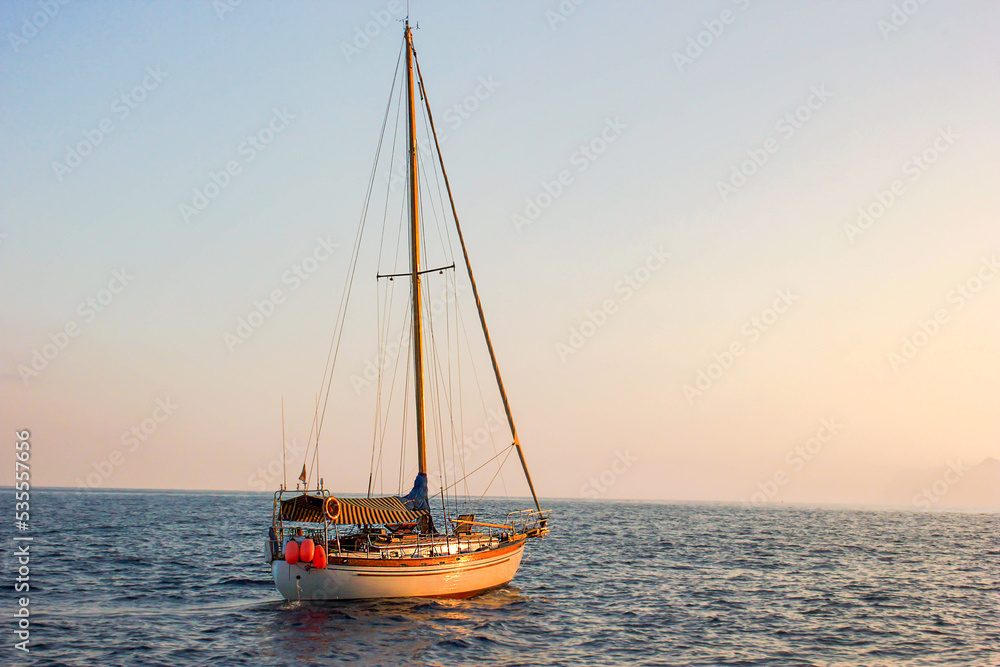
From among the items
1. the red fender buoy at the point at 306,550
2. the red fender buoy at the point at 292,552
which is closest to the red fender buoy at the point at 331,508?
the red fender buoy at the point at 306,550

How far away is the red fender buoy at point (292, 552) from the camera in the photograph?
26016mm

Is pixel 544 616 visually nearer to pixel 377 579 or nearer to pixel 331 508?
pixel 377 579

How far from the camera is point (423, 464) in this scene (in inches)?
1246

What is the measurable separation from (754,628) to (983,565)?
3302 cm

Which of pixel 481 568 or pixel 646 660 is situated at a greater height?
pixel 481 568

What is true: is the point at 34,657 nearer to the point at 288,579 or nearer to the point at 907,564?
the point at 288,579

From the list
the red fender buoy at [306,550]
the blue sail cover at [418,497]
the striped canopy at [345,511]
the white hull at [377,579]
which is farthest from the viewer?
the blue sail cover at [418,497]

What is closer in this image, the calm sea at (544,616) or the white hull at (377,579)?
the calm sea at (544,616)

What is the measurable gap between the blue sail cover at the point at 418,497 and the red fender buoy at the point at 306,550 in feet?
16.0

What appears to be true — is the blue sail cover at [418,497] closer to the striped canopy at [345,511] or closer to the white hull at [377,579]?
the striped canopy at [345,511]

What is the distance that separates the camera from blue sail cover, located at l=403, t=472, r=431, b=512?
99.7ft

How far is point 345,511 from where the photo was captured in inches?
1087

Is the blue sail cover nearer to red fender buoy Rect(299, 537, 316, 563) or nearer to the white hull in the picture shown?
the white hull

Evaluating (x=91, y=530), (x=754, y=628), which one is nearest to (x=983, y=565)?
(x=754, y=628)
